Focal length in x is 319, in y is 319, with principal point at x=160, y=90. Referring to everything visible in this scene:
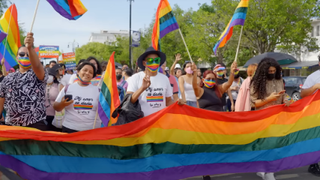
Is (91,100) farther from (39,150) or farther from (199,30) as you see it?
(199,30)

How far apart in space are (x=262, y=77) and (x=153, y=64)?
1717 millimetres

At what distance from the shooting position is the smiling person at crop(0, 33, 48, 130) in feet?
11.9

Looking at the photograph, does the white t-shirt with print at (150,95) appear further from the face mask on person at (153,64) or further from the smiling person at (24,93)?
the smiling person at (24,93)

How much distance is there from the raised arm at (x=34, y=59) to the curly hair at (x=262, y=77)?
3031 millimetres

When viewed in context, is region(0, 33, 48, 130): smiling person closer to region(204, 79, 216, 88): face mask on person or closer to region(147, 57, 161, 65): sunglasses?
region(147, 57, 161, 65): sunglasses

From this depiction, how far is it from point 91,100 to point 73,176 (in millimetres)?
945

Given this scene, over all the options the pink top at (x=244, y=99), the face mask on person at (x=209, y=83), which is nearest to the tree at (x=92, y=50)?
the face mask on person at (x=209, y=83)

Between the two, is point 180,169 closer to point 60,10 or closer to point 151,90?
point 151,90

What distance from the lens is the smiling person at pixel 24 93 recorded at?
362cm

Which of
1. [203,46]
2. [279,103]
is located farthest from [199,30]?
[279,103]

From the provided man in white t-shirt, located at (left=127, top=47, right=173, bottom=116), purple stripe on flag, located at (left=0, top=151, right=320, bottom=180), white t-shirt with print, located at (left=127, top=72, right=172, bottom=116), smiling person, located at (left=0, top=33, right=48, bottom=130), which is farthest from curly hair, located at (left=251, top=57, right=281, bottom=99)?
smiling person, located at (left=0, top=33, right=48, bottom=130)

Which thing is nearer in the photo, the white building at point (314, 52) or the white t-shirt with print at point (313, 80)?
the white t-shirt with print at point (313, 80)

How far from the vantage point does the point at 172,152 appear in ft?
12.7

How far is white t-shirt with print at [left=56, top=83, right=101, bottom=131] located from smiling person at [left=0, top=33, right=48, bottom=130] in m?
0.33
